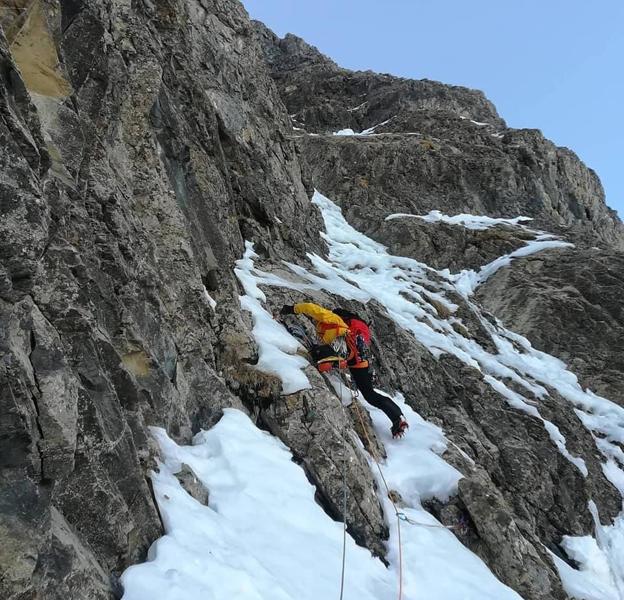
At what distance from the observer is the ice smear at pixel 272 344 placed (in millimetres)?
7074

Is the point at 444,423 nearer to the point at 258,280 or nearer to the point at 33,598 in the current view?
the point at 258,280

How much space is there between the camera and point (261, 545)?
4.44 meters

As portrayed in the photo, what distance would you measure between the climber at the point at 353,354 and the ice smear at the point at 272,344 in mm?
460

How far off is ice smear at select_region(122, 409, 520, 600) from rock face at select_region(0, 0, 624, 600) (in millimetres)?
254

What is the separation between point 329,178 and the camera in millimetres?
30688

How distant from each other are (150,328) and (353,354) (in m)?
3.65

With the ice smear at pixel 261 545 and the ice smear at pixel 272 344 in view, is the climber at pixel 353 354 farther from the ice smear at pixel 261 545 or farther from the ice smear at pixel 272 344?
the ice smear at pixel 261 545

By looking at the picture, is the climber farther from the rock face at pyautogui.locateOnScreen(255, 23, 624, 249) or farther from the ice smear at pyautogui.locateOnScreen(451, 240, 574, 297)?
the rock face at pyautogui.locateOnScreen(255, 23, 624, 249)

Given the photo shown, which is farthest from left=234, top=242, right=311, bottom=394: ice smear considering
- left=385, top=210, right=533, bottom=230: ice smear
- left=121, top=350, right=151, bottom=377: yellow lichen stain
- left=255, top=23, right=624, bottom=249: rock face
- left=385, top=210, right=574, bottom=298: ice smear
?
left=385, top=210, right=533, bottom=230: ice smear

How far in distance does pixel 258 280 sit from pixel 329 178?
21.4 meters

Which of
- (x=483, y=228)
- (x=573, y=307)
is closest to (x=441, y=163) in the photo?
(x=483, y=228)

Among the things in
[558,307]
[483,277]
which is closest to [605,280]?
[558,307]

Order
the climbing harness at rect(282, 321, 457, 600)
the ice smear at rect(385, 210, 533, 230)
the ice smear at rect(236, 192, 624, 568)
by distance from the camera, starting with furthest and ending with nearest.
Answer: the ice smear at rect(385, 210, 533, 230) → the ice smear at rect(236, 192, 624, 568) → the climbing harness at rect(282, 321, 457, 600)

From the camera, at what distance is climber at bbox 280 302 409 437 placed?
819 cm
